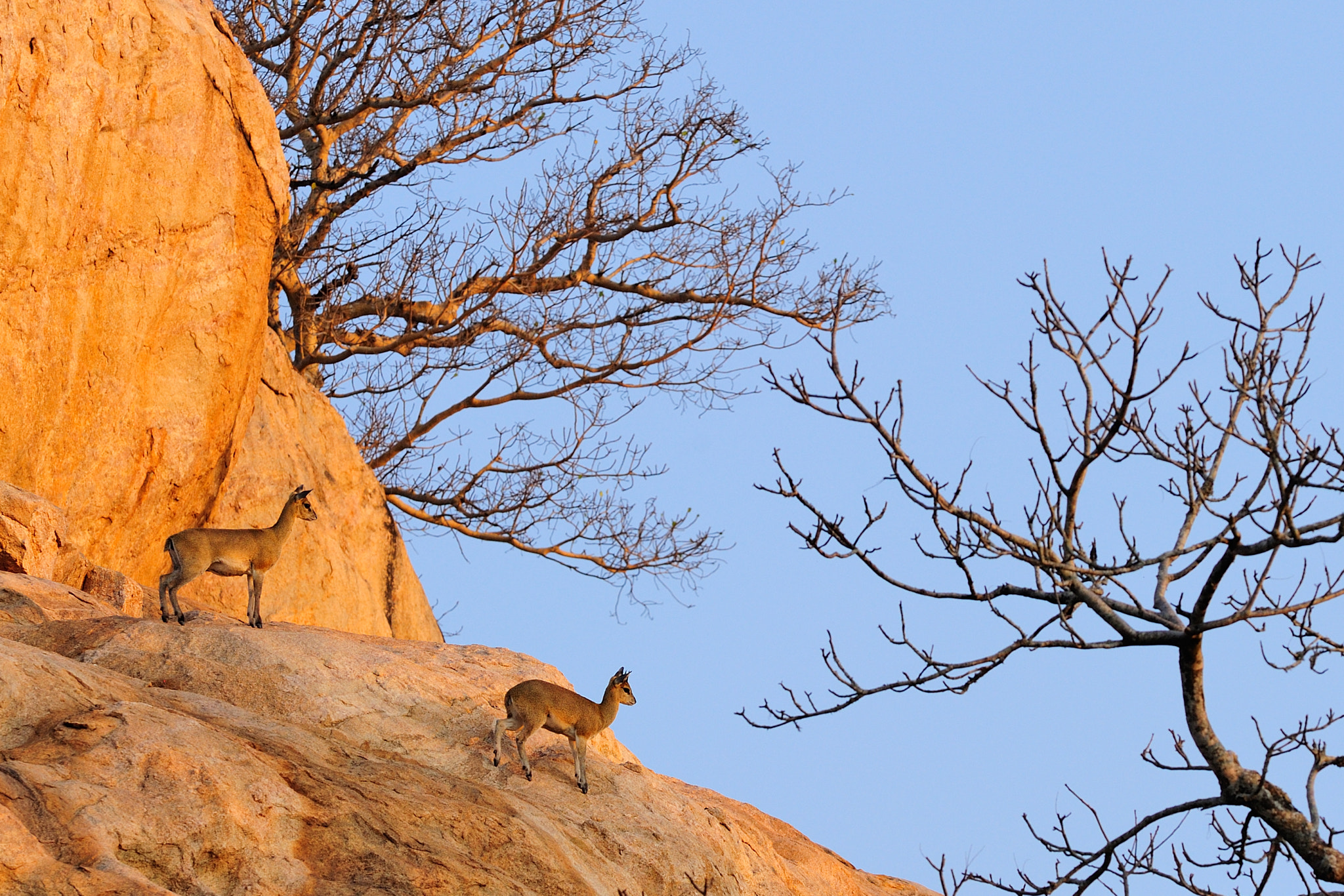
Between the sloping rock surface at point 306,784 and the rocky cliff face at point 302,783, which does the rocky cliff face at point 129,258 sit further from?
the sloping rock surface at point 306,784

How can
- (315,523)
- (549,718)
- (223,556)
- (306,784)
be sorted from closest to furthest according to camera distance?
(306,784)
(549,718)
(223,556)
(315,523)

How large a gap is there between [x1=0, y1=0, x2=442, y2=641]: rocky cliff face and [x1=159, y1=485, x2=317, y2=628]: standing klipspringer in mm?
1832

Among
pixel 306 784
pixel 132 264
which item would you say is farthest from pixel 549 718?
pixel 132 264

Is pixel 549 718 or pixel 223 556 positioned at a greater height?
pixel 223 556

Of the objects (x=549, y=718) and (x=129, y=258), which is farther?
(x=129, y=258)

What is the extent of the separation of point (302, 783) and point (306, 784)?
26 millimetres

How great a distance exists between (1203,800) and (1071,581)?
4.33 ft

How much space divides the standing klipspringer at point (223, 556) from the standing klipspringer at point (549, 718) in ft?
6.75

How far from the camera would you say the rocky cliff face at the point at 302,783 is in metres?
6.72

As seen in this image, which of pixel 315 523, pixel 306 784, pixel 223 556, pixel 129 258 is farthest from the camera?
pixel 315 523

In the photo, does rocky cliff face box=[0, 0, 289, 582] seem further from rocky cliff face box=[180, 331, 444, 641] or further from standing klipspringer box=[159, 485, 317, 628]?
standing klipspringer box=[159, 485, 317, 628]

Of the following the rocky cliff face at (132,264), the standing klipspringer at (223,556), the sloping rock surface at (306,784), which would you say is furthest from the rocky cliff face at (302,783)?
the rocky cliff face at (132,264)

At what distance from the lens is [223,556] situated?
10.4 m

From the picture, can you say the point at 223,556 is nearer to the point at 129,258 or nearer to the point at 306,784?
the point at 306,784
